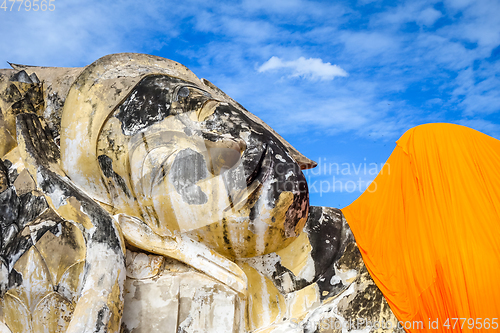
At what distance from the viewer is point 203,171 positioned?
2.23 meters

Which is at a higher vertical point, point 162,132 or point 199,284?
point 162,132

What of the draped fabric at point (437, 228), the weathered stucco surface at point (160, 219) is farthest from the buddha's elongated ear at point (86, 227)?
the draped fabric at point (437, 228)

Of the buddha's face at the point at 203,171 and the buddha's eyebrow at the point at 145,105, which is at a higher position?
the buddha's eyebrow at the point at 145,105

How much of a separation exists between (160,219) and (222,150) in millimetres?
499

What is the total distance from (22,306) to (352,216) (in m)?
1.90

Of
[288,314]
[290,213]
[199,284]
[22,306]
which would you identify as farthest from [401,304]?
[22,306]

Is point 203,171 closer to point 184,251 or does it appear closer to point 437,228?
point 184,251

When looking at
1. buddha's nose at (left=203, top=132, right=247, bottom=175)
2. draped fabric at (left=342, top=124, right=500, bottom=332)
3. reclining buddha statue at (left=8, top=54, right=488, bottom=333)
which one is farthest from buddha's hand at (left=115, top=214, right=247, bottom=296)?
draped fabric at (left=342, top=124, right=500, bottom=332)

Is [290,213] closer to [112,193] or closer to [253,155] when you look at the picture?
[253,155]

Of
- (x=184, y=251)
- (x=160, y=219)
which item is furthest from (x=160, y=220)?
(x=184, y=251)

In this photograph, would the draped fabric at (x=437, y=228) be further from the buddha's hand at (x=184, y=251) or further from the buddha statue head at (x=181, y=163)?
the buddha's hand at (x=184, y=251)

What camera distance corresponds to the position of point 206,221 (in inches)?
89.0

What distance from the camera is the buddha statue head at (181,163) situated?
224cm

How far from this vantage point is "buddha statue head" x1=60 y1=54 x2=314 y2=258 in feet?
7.34
